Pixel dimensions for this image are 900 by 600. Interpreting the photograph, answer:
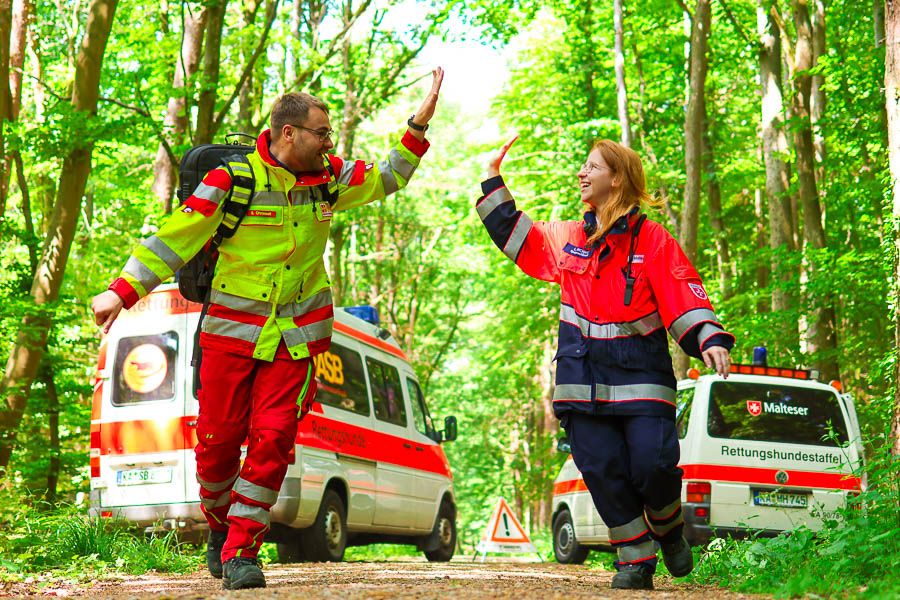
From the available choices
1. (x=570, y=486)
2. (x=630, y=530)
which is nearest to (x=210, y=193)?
(x=630, y=530)

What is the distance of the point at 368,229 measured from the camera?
105 feet

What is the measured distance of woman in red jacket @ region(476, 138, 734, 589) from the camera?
536 centimetres

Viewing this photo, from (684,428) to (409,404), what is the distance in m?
3.75

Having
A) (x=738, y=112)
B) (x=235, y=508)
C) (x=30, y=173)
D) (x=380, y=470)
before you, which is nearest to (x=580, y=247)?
(x=235, y=508)

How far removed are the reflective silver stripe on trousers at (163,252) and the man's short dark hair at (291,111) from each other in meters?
0.78

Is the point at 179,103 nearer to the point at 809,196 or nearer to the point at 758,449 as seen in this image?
the point at 809,196

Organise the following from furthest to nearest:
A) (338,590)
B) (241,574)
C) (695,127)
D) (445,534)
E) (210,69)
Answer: (695,127) < (445,534) < (210,69) < (241,574) < (338,590)

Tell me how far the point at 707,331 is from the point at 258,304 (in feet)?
6.96

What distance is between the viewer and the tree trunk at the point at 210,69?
45.6 feet

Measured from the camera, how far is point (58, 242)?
1276 centimetres

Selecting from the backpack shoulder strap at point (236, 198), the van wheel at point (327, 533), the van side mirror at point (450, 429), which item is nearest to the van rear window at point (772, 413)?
the van wheel at point (327, 533)

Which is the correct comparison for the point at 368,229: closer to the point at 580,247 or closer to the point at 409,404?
the point at 409,404

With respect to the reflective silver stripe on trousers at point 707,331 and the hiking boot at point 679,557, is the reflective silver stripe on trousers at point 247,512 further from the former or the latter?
the reflective silver stripe on trousers at point 707,331

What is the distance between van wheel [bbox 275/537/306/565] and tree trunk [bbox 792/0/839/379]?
8637 mm
